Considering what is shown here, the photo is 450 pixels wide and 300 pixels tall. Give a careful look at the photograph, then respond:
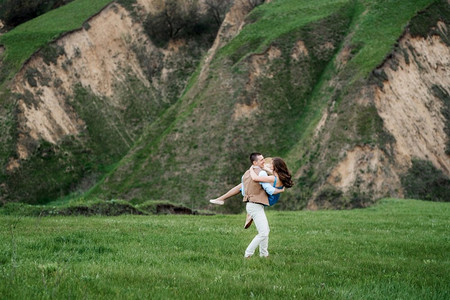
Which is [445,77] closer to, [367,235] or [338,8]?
[338,8]

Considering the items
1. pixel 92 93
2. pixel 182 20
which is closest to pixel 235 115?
pixel 92 93

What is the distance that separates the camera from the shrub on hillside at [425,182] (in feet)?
128

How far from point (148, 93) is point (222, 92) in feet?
55.4

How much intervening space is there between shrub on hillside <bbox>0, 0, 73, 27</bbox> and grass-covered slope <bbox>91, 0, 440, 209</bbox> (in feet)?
114

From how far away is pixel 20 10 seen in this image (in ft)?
247

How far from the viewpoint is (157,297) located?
6.83 meters

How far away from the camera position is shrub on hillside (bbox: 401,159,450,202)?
38.9 metres

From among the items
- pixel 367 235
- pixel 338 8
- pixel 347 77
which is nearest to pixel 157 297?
pixel 367 235

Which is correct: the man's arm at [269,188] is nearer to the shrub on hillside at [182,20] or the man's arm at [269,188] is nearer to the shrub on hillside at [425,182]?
the shrub on hillside at [425,182]

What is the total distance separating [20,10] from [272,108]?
153 ft

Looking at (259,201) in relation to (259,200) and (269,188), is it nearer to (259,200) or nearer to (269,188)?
(259,200)

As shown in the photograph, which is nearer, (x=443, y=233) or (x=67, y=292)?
(x=67, y=292)

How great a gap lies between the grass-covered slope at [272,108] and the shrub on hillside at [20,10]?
34746 mm

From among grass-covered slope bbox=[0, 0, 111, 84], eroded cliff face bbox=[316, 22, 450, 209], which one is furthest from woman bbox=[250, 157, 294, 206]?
grass-covered slope bbox=[0, 0, 111, 84]
